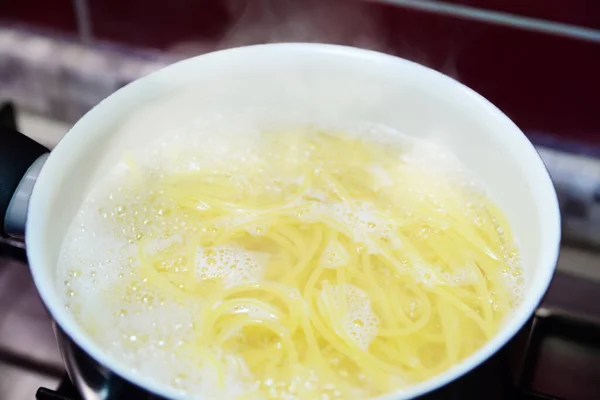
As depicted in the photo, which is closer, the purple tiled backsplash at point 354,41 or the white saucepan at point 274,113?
the white saucepan at point 274,113

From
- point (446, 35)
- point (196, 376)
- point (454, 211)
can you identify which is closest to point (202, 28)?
point (446, 35)

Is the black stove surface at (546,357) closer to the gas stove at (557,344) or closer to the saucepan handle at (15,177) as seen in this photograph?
the gas stove at (557,344)

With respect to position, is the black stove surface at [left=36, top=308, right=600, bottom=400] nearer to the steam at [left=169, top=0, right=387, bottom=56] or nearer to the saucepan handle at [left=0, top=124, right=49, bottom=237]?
the saucepan handle at [left=0, top=124, right=49, bottom=237]

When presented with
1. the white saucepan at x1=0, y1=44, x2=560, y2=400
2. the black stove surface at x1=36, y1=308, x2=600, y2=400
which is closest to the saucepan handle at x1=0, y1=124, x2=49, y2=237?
the white saucepan at x1=0, y1=44, x2=560, y2=400

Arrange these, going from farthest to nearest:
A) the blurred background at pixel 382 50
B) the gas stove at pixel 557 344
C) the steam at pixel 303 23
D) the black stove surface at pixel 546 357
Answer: the steam at pixel 303 23 < the blurred background at pixel 382 50 < the black stove surface at pixel 546 357 < the gas stove at pixel 557 344

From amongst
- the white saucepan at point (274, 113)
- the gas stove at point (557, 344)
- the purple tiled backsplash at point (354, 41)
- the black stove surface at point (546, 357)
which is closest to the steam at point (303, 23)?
the purple tiled backsplash at point (354, 41)

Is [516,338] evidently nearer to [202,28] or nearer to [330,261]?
[330,261]

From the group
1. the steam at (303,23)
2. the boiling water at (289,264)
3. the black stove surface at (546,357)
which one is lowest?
the black stove surface at (546,357)
